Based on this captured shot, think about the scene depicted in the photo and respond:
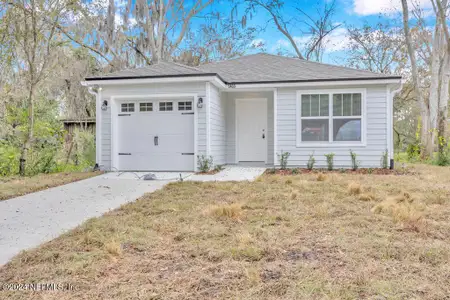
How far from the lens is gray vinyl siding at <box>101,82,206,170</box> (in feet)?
31.9

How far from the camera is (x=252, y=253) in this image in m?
3.22

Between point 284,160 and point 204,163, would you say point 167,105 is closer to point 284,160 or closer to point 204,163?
point 204,163

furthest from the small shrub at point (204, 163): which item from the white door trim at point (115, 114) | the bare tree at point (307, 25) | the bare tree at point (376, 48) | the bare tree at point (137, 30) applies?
the bare tree at point (376, 48)

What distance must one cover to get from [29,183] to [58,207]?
276 cm

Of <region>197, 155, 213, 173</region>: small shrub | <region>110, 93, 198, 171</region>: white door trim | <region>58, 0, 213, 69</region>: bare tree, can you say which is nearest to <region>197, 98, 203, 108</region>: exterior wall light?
<region>110, 93, 198, 171</region>: white door trim

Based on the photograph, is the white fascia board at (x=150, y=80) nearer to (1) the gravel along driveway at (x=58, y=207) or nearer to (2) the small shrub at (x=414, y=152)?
(1) the gravel along driveway at (x=58, y=207)

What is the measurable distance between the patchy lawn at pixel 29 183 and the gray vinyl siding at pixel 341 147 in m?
5.35

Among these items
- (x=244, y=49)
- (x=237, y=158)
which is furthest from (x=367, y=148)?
(x=244, y=49)

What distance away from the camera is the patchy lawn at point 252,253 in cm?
258

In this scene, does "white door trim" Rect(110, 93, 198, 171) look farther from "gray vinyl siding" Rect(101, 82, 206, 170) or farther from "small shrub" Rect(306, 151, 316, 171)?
"small shrub" Rect(306, 151, 316, 171)

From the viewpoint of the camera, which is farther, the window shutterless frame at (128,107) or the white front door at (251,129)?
the white front door at (251,129)

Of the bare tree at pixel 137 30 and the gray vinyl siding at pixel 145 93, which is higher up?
the bare tree at pixel 137 30

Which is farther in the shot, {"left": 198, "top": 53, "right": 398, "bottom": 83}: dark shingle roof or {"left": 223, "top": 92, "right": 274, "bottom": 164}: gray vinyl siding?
{"left": 223, "top": 92, "right": 274, "bottom": 164}: gray vinyl siding

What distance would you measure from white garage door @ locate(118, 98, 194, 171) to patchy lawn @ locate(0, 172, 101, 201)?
1131mm
